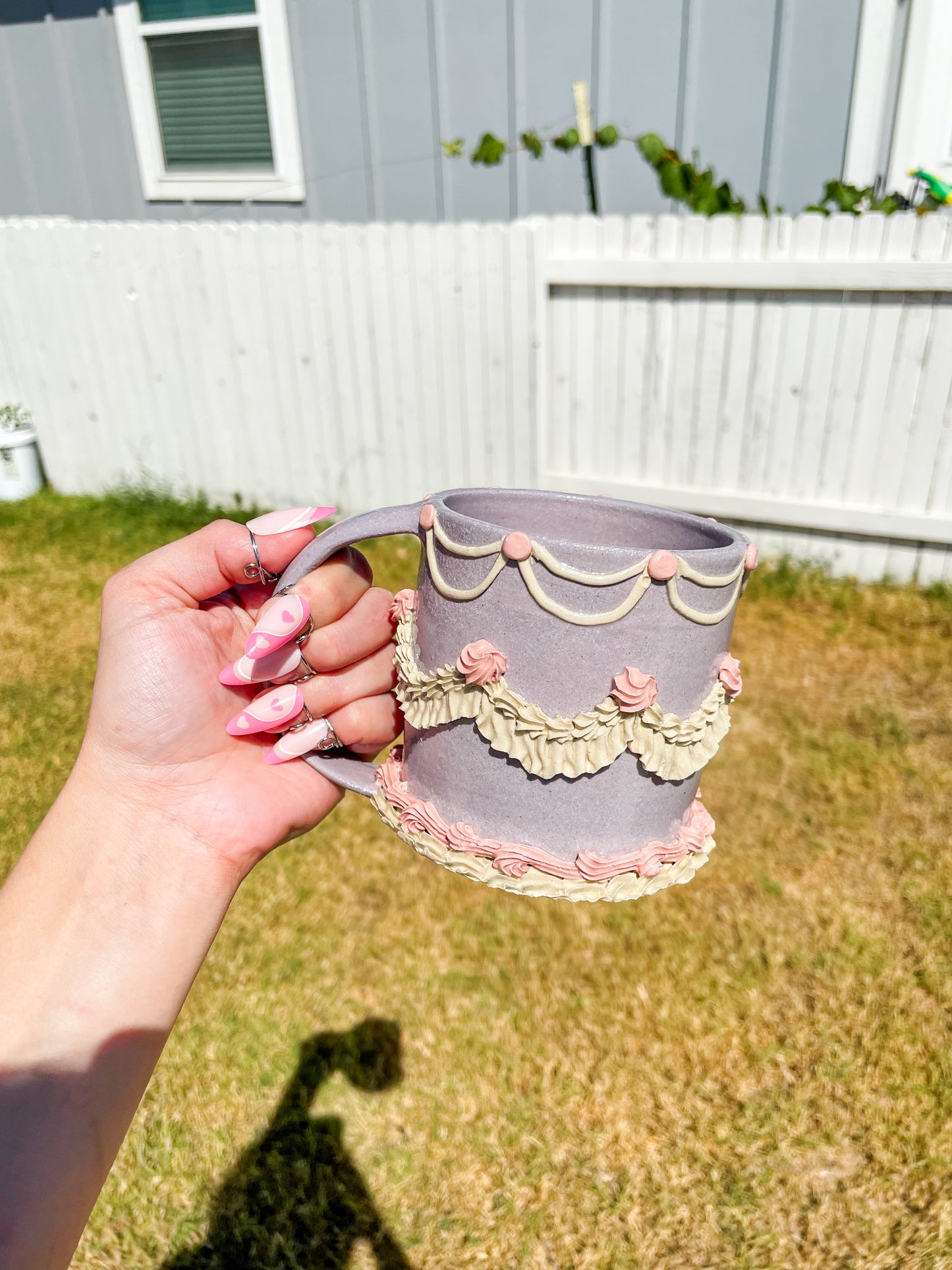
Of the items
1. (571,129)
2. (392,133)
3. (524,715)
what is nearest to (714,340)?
(571,129)

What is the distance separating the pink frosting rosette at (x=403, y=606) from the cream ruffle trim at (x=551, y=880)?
323 millimetres

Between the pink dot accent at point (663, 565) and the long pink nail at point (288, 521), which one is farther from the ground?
the pink dot accent at point (663, 565)

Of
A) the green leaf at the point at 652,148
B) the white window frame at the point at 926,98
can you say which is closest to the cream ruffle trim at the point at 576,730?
the green leaf at the point at 652,148

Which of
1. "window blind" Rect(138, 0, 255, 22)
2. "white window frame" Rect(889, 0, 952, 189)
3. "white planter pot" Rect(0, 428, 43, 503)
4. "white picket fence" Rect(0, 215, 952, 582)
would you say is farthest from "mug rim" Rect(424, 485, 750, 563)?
"window blind" Rect(138, 0, 255, 22)

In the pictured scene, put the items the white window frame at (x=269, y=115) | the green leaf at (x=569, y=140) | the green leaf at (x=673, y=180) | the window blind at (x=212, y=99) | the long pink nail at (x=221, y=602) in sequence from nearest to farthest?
the long pink nail at (x=221, y=602) → the green leaf at (x=673, y=180) → the green leaf at (x=569, y=140) → the white window frame at (x=269, y=115) → the window blind at (x=212, y=99)

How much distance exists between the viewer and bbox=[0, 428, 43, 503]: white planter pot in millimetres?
6234

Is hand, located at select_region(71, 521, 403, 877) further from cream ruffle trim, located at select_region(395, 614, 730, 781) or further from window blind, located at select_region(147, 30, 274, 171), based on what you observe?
window blind, located at select_region(147, 30, 274, 171)

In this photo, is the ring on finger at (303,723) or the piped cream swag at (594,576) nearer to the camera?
the piped cream swag at (594,576)

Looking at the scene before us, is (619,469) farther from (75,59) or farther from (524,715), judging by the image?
(75,59)

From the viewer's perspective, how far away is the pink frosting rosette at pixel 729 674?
1222 mm

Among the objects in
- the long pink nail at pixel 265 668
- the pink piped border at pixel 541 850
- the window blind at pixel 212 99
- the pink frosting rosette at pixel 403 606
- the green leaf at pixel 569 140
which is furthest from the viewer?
the window blind at pixel 212 99

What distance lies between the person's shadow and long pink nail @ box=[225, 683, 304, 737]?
130 cm

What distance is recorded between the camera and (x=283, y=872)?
3053 millimetres

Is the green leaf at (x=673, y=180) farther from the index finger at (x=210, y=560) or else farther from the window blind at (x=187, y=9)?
the index finger at (x=210, y=560)
